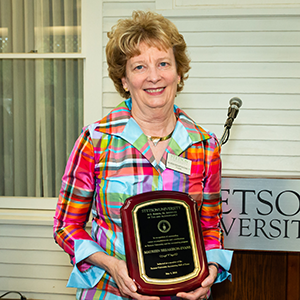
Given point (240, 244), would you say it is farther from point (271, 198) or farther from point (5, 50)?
point (5, 50)

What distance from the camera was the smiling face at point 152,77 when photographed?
1115 millimetres

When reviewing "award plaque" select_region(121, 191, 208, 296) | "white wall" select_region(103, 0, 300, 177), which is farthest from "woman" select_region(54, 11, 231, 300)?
"white wall" select_region(103, 0, 300, 177)

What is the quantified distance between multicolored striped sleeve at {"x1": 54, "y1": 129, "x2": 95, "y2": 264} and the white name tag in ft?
0.92

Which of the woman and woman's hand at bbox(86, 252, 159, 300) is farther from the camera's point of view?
the woman

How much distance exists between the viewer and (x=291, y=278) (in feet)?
5.61

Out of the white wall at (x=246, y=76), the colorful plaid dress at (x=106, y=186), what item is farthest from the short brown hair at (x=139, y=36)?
the white wall at (x=246, y=76)

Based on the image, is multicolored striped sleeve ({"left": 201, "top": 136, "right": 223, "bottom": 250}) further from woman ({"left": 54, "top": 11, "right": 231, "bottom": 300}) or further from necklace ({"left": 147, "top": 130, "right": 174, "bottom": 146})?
necklace ({"left": 147, "top": 130, "right": 174, "bottom": 146})

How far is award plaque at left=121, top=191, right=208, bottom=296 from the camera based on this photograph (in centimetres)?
88

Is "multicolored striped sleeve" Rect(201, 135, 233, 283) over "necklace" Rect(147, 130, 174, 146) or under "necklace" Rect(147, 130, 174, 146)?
under

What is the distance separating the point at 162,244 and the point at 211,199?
360 millimetres

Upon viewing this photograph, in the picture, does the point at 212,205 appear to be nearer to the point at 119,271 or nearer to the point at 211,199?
the point at 211,199

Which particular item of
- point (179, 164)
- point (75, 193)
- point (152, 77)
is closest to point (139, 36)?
point (152, 77)

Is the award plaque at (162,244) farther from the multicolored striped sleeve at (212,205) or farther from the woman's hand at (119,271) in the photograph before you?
the multicolored striped sleeve at (212,205)

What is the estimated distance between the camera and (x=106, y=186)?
1.08 m
